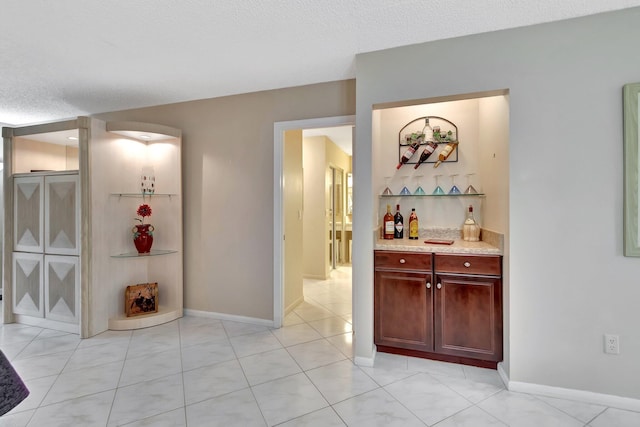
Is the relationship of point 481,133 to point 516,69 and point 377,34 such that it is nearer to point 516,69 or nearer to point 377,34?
point 516,69

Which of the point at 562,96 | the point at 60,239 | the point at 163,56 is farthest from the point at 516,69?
the point at 60,239

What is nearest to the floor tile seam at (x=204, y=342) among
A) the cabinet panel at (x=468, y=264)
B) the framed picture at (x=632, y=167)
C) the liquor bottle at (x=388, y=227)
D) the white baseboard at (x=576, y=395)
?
the liquor bottle at (x=388, y=227)

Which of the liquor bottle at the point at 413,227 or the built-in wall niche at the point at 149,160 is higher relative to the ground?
the built-in wall niche at the point at 149,160

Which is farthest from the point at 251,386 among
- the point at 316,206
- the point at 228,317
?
the point at 316,206

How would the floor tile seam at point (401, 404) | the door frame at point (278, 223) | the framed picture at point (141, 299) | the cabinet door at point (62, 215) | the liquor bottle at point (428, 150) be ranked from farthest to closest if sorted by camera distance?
the framed picture at point (141, 299) < the door frame at point (278, 223) < the cabinet door at point (62, 215) < the liquor bottle at point (428, 150) < the floor tile seam at point (401, 404)

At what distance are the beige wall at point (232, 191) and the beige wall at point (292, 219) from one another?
0.26m

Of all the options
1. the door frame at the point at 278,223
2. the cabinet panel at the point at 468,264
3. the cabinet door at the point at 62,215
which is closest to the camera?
the cabinet panel at the point at 468,264

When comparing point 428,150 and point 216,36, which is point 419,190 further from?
point 216,36

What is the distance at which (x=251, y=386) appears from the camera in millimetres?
2139

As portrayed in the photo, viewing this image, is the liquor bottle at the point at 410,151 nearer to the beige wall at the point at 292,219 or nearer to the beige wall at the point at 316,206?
the beige wall at the point at 292,219

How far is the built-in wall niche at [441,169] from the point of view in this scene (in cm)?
280

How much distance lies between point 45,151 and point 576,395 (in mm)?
5388

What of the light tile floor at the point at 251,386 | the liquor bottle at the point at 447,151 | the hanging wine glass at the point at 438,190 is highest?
the liquor bottle at the point at 447,151

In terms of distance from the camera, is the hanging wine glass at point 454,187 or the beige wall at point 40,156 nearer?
the hanging wine glass at point 454,187
